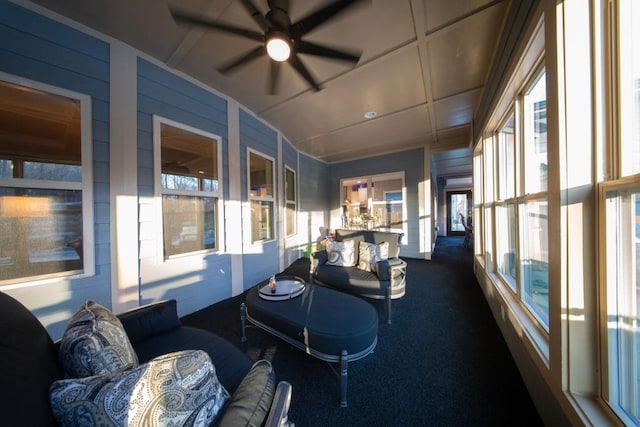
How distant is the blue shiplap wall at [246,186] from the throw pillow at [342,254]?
122 cm

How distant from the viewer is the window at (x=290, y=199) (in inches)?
184

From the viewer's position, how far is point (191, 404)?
2.23 feet

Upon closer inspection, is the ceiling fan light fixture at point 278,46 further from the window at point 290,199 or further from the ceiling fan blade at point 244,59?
the window at point 290,199

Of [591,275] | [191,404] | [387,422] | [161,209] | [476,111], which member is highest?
[476,111]

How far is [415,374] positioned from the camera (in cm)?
158

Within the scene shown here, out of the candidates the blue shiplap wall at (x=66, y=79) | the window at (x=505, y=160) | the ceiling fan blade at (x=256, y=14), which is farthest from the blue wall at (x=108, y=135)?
the window at (x=505, y=160)

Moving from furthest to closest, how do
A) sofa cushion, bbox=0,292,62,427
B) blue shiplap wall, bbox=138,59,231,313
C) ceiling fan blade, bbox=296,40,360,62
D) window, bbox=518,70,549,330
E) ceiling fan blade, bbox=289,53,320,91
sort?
blue shiplap wall, bbox=138,59,231,313 < ceiling fan blade, bbox=289,53,320,91 < ceiling fan blade, bbox=296,40,360,62 < window, bbox=518,70,549,330 < sofa cushion, bbox=0,292,62,427

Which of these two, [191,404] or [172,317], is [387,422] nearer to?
[191,404]

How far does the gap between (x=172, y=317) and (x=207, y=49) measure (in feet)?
8.16

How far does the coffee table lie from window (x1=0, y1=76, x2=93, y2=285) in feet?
5.28

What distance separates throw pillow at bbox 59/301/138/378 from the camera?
2.55 feet

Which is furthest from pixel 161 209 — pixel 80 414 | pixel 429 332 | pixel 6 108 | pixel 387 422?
pixel 429 332

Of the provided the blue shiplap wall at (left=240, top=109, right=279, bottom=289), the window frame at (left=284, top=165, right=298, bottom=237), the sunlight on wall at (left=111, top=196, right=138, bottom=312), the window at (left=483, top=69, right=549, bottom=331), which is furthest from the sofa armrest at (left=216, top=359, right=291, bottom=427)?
the window frame at (left=284, top=165, right=298, bottom=237)

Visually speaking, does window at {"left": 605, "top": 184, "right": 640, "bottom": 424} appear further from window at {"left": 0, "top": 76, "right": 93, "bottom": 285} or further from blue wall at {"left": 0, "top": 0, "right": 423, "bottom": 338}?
window at {"left": 0, "top": 76, "right": 93, "bottom": 285}
